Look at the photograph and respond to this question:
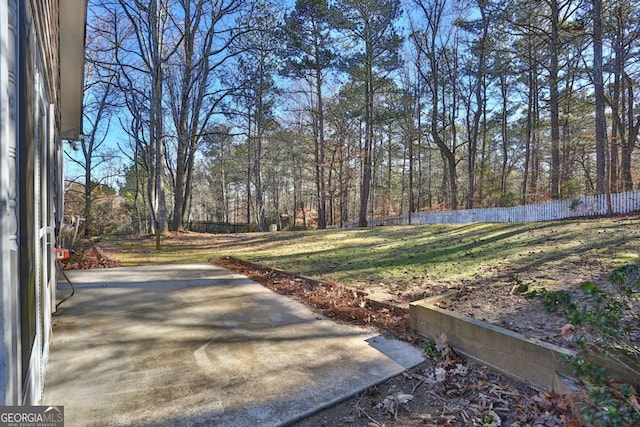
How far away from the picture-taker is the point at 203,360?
252 cm

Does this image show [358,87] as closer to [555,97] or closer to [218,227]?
[555,97]

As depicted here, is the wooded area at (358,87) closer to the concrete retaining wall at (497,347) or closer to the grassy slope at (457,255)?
the grassy slope at (457,255)

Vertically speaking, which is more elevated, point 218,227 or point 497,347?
point 218,227

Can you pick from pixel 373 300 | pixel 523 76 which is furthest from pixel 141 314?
pixel 523 76

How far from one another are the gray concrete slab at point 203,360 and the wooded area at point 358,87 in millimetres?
8509

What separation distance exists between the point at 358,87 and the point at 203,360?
17071 mm

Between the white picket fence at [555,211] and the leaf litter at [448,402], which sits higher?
the white picket fence at [555,211]

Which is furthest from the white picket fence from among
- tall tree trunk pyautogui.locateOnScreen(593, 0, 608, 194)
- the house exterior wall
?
the house exterior wall

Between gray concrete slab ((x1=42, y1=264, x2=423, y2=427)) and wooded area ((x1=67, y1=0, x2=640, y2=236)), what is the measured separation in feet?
27.9

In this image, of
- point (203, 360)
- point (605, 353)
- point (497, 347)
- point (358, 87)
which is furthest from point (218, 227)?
point (605, 353)

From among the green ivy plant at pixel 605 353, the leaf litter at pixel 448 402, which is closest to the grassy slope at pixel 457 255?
the leaf litter at pixel 448 402

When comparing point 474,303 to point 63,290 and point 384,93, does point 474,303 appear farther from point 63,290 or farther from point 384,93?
point 384,93

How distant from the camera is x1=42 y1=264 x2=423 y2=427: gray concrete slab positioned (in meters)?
1.90

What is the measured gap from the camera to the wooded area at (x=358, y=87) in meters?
11.9
